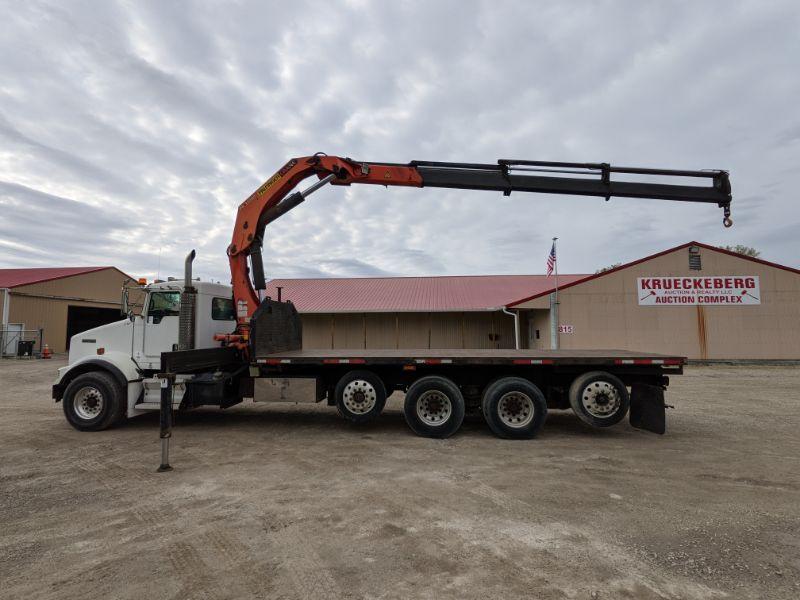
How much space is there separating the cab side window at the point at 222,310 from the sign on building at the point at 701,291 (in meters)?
19.4

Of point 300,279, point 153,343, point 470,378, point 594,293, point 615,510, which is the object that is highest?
point 300,279

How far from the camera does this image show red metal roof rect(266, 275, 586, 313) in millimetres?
24844

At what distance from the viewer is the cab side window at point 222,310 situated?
8906 mm

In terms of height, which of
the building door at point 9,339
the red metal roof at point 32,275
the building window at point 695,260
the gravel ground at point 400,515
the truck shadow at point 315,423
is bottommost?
the gravel ground at point 400,515

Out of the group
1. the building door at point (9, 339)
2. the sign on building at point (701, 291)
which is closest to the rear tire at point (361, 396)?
the sign on building at point (701, 291)

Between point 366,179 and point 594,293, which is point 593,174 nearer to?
point 366,179

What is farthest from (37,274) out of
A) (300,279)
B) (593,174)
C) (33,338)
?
(593,174)

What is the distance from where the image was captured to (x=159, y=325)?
8.47 metres

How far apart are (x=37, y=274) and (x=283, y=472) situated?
1427 inches

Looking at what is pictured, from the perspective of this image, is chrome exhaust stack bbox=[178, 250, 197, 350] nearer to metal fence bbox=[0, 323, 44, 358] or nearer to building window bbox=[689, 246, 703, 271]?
building window bbox=[689, 246, 703, 271]

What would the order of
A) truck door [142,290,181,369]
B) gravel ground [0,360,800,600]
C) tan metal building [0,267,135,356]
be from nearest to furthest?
gravel ground [0,360,800,600], truck door [142,290,181,369], tan metal building [0,267,135,356]

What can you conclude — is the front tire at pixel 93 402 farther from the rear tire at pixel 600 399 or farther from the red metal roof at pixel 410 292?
the red metal roof at pixel 410 292

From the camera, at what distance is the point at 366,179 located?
913cm

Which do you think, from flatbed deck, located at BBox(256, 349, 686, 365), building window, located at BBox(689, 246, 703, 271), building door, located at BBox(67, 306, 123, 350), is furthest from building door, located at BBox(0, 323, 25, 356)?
building window, located at BBox(689, 246, 703, 271)
